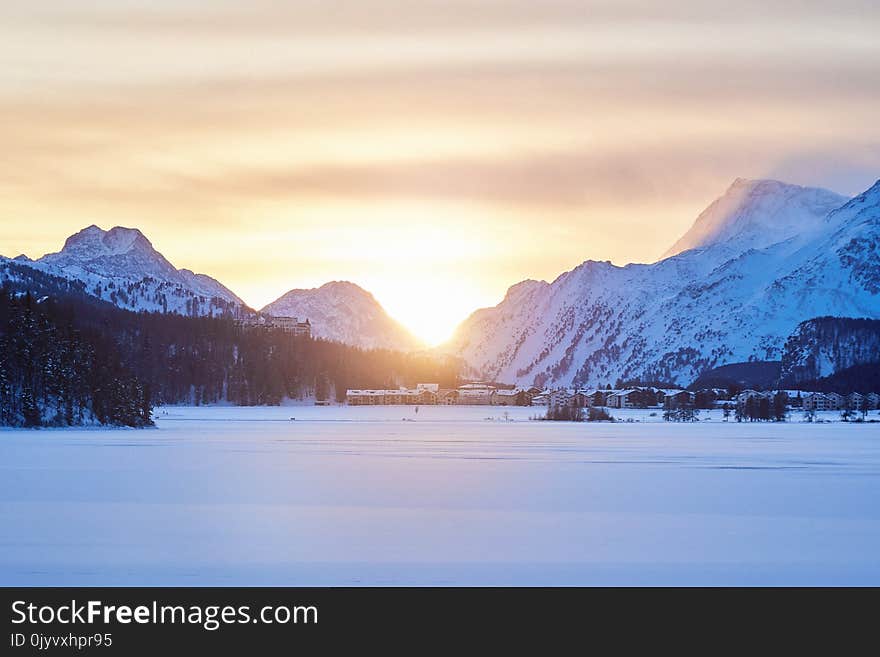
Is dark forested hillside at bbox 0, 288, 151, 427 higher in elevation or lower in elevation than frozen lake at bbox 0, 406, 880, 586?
higher

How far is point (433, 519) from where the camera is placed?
32.5 metres

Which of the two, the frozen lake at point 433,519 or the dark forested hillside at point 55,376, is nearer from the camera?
the frozen lake at point 433,519

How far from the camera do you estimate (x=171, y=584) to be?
22203 millimetres

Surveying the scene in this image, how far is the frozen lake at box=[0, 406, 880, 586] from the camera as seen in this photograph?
23953 millimetres

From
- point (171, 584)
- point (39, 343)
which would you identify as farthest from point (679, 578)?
point (39, 343)

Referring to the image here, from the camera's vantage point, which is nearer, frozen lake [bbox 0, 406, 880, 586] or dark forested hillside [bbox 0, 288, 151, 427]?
frozen lake [bbox 0, 406, 880, 586]

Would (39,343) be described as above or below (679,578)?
above

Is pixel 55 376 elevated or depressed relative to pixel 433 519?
elevated

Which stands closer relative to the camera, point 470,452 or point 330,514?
point 330,514

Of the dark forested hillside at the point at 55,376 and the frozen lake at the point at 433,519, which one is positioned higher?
the dark forested hillside at the point at 55,376

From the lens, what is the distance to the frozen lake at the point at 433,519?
24.0m

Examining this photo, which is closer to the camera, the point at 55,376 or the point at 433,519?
the point at 433,519
